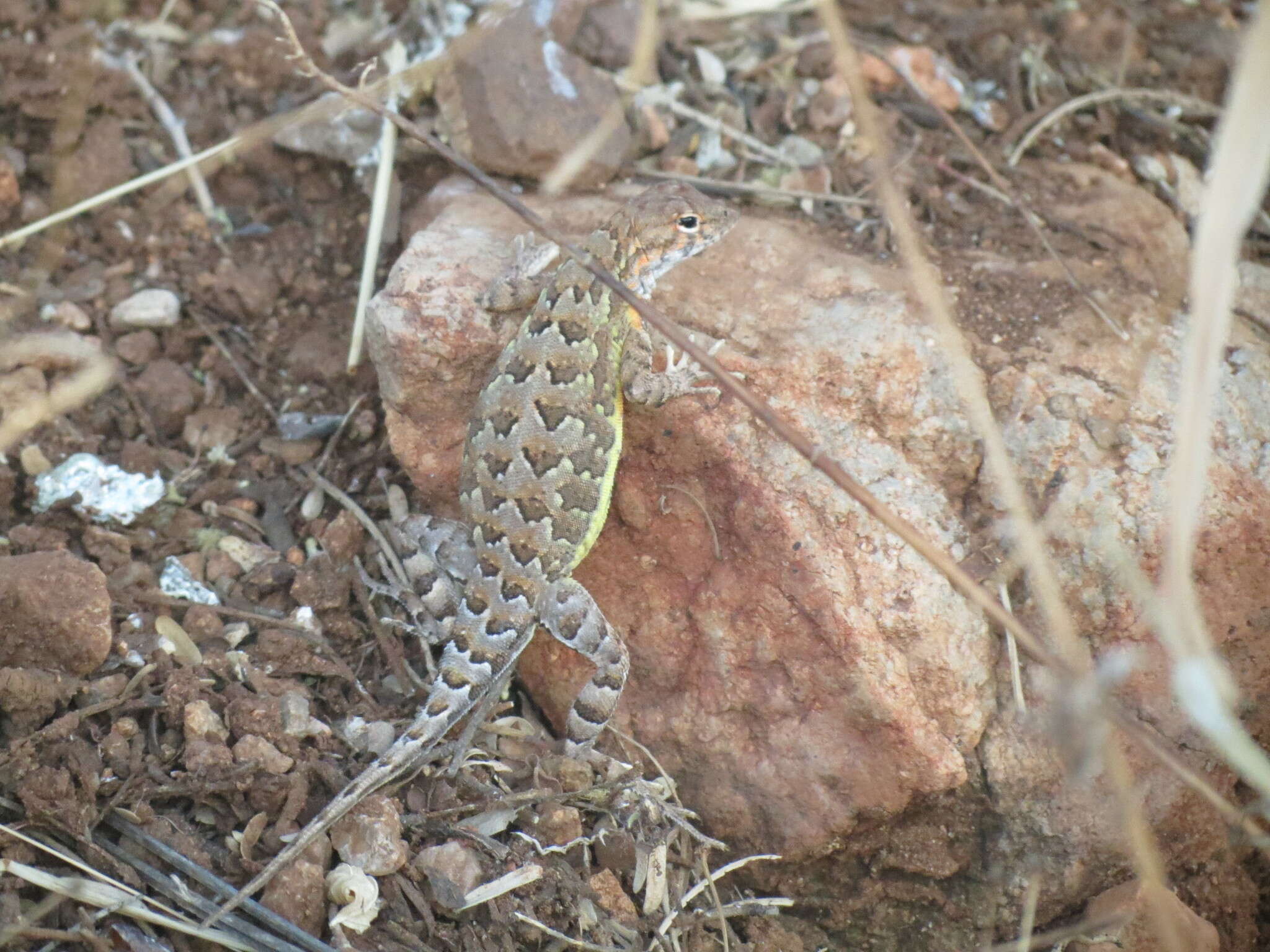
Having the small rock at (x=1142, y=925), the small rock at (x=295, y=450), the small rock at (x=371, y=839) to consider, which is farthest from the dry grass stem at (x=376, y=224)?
the small rock at (x=1142, y=925)

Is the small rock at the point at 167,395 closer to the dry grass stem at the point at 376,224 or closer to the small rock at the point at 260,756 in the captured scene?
the dry grass stem at the point at 376,224

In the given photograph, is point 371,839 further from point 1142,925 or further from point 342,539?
point 1142,925

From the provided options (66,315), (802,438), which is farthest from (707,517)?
(66,315)

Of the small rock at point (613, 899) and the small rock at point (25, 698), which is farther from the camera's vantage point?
the small rock at point (613, 899)

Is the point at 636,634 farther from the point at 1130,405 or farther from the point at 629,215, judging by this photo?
the point at 1130,405

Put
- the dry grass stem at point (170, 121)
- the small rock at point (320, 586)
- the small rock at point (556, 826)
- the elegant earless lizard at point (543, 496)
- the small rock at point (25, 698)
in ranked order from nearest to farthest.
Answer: the small rock at point (25, 698) → the small rock at point (556, 826) → the elegant earless lizard at point (543, 496) → the small rock at point (320, 586) → the dry grass stem at point (170, 121)

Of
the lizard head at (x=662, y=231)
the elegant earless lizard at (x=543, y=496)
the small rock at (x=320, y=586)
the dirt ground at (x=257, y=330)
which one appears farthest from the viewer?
the lizard head at (x=662, y=231)
